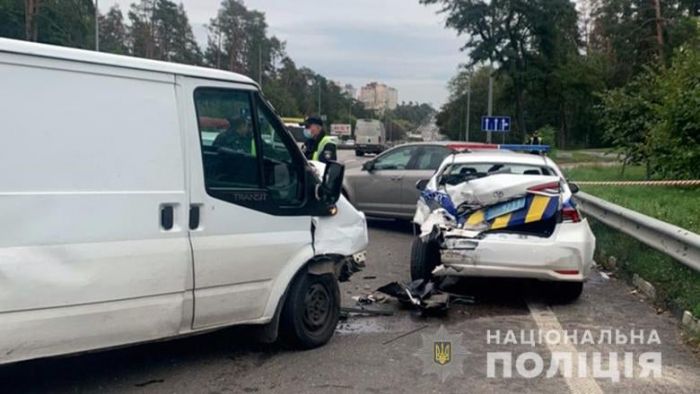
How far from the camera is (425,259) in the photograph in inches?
279

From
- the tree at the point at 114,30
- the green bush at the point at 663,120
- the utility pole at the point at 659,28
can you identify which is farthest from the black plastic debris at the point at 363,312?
the tree at the point at 114,30

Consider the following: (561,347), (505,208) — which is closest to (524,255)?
(505,208)

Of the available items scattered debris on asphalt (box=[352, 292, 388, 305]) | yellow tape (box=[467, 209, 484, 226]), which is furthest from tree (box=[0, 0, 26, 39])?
yellow tape (box=[467, 209, 484, 226])

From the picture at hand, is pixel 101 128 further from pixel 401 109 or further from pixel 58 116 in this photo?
pixel 401 109

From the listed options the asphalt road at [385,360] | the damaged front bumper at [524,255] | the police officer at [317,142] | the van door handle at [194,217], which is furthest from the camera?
the police officer at [317,142]

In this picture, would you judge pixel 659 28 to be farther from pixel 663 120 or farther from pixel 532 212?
pixel 532 212

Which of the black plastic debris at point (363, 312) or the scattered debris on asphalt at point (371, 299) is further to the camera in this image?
the scattered debris on asphalt at point (371, 299)

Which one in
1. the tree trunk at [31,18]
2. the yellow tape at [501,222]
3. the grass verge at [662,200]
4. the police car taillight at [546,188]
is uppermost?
the tree trunk at [31,18]

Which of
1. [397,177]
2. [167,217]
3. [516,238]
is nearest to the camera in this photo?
[167,217]

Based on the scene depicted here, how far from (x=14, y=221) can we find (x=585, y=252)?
5.07 metres

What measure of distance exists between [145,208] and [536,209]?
4.02 m

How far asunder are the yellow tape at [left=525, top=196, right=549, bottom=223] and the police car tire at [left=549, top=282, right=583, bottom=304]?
0.76 meters

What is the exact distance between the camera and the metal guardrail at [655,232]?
594 centimetres

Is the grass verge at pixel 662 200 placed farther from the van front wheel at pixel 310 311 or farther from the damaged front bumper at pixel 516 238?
the van front wheel at pixel 310 311
